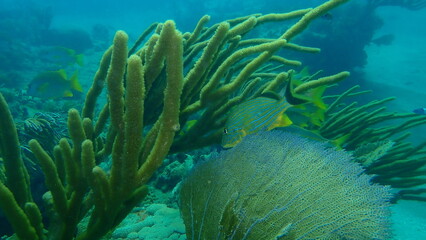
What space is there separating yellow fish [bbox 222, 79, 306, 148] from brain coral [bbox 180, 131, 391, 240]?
180 millimetres

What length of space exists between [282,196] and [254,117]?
741 mm

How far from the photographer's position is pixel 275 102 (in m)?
2.31

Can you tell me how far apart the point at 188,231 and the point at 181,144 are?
0.75 metres

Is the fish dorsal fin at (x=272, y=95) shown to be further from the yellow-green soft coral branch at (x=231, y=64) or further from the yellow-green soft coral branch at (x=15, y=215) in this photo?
the yellow-green soft coral branch at (x=15, y=215)

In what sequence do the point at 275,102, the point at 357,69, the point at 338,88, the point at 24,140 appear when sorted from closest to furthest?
the point at 275,102 → the point at 24,140 → the point at 338,88 → the point at 357,69

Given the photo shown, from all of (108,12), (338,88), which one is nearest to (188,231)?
(338,88)

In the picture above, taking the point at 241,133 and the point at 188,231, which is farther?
the point at 241,133

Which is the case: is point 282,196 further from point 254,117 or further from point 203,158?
point 203,158

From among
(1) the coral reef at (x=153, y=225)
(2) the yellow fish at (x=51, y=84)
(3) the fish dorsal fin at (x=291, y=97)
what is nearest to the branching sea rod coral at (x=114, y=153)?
(3) the fish dorsal fin at (x=291, y=97)

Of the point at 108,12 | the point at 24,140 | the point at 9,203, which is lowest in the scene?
the point at 9,203

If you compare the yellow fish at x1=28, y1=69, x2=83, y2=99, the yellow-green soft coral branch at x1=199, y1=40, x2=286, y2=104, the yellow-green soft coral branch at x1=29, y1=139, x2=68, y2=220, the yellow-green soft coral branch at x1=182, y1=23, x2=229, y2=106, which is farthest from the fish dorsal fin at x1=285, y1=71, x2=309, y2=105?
the yellow fish at x1=28, y1=69, x2=83, y2=99

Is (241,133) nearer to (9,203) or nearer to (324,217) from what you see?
(324,217)

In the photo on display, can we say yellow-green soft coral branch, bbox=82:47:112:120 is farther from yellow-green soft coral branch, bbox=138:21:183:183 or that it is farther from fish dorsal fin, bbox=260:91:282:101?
fish dorsal fin, bbox=260:91:282:101

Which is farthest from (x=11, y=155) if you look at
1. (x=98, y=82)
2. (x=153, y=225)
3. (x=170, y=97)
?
(x=153, y=225)
